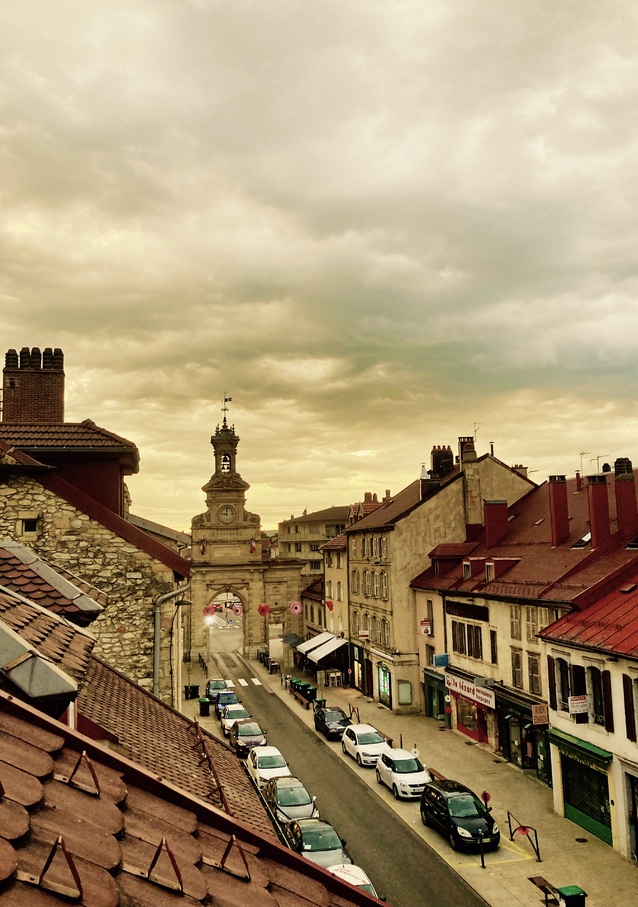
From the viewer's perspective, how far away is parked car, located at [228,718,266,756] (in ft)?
97.1

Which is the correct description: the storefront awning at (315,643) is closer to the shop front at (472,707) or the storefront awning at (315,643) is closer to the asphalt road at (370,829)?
the asphalt road at (370,829)

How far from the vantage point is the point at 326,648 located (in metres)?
48.6

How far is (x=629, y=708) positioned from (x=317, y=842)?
9.49 meters

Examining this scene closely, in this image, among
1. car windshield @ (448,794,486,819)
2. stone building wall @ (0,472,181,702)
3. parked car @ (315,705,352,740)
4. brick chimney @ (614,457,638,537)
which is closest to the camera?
stone building wall @ (0,472,181,702)

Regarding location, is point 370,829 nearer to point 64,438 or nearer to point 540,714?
point 540,714

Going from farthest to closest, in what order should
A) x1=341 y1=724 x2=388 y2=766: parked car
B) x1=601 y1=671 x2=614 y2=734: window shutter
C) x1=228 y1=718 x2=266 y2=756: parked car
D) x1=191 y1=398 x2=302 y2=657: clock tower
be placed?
x1=191 y1=398 x2=302 y2=657: clock tower < x1=228 y1=718 x2=266 y2=756: parked car < x1=341 y1=724 x2=388 y2=766: parked car < x1=601 y1=671 x2=614 y2=734: window shutter

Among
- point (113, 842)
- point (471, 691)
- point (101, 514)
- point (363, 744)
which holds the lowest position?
point (363, 744)

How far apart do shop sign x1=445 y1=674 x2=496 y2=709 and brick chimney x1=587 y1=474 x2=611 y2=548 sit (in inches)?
323

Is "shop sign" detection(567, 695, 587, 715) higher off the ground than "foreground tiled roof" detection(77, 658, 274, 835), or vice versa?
"foreground tiled roof" detection(77, 658, 274, 835)

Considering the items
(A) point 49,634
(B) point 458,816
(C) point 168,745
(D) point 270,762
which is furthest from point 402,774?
Result: (A) point 49,634

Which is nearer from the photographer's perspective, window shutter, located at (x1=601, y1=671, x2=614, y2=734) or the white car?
window shutter, located at (x1=601, y1=671, x2=614, y2=734)

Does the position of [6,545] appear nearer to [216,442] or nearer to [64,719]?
[64,719]

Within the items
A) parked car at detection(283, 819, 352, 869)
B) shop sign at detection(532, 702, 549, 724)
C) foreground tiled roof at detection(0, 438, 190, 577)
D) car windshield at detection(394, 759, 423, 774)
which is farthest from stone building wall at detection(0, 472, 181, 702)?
shop sign at detection(532, 702, 549, 724)

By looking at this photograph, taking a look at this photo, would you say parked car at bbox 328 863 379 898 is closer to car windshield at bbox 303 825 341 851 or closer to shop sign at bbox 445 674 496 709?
car windshield at bbox 303 825 341 851
